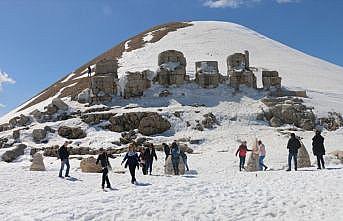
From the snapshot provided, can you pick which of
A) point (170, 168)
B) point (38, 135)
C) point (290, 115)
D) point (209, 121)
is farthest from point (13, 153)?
point (290, 115)

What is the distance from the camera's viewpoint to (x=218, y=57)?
69250 mm

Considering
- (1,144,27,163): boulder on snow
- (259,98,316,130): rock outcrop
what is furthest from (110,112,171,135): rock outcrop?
(259,98,316,130): rock outcrop

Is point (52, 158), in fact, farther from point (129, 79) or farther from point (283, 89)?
point (283, 89)

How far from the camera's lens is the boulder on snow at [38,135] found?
38.9m

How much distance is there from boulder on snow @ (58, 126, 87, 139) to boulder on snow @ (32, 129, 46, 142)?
1.36 metres

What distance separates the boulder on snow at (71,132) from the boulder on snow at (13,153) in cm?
384

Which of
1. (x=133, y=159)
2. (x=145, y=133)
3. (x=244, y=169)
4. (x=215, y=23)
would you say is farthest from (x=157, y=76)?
(x=215, y=23)

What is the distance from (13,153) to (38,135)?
377 centimetres

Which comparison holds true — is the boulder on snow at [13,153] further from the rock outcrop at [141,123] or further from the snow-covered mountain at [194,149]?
the rock outcrop at [141,123]

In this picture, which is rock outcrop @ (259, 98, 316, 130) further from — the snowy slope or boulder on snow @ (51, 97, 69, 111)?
boulder on snow @ (51, 97, 69, 111)

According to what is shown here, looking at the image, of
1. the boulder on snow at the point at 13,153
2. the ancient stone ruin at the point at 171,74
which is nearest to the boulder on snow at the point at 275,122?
the ancient stone ruin at the point at 171,74

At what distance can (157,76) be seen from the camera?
4888 centimetres

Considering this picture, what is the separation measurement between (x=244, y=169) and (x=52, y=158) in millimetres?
16067

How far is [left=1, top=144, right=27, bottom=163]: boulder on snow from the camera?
1380 inches
